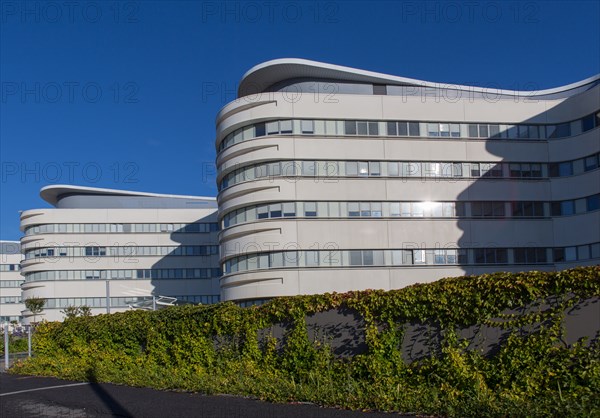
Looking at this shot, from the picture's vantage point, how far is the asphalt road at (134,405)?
496 inches

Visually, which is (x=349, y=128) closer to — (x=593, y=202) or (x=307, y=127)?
(x=307, y=127)

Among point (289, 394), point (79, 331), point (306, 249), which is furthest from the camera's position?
point (306, 249)

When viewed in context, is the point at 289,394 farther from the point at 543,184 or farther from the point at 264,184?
the point at 543,184

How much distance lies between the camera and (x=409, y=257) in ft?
160

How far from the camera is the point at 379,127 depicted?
4975cm

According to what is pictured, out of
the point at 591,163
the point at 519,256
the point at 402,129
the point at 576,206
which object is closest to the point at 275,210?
the point at 402,129

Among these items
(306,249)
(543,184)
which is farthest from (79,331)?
(543,184)

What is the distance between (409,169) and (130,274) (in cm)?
4425

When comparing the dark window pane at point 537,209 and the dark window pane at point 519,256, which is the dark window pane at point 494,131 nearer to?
the dark window pane at point 537,209

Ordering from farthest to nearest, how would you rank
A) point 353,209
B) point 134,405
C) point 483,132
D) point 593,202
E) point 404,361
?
point 483,132 → point 353,209 → point 593,202 → point 134,405 → point 404,361

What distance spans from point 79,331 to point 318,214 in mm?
25456

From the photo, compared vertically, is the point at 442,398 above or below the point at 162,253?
below

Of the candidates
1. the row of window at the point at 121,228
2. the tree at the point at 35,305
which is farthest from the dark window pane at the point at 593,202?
the tree at the point at 35,305

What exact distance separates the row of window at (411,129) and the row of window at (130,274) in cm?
3376
